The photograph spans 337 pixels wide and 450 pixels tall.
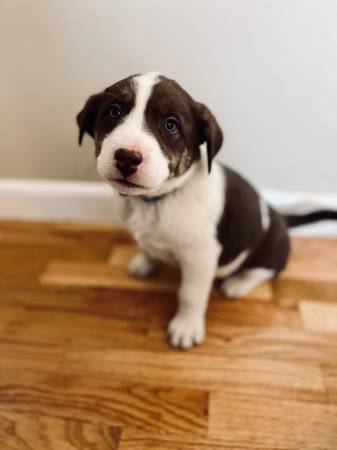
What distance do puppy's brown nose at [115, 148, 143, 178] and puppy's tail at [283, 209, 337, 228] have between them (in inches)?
49.6

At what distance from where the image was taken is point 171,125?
1.22m

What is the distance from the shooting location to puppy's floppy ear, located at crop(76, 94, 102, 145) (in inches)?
51.4

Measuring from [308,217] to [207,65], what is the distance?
0.98 metres

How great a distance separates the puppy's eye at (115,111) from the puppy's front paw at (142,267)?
0.99 meters

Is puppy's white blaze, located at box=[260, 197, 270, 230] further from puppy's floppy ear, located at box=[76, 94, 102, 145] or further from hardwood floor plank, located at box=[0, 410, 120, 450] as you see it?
hardwood floor plank, located at box=[0, 410, 120, 450]

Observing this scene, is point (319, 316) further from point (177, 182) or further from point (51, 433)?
point (51, 433)

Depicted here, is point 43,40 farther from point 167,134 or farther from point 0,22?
point 167,134

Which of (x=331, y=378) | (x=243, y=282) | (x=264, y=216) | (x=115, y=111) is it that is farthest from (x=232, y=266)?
(x=115, y=111)

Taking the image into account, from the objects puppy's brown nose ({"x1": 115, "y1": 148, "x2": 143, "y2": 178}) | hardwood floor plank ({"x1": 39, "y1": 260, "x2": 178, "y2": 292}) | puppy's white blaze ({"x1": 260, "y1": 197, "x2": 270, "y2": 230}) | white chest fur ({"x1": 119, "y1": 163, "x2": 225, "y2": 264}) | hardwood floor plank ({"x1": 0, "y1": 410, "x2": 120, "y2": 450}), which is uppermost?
puppy's brown nose ({"x1": 115, "y1": 148, "x2": 143, "y2": 178})

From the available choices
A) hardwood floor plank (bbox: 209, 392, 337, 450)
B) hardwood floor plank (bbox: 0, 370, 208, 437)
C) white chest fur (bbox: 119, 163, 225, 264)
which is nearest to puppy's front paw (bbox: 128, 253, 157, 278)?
white chest fur (bbox: 119, 163, 225, 264)

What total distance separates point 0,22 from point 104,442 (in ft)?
6.55

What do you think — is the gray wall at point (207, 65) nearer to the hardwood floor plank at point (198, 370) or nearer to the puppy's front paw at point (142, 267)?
the puppy's front paw at point (142, 267)

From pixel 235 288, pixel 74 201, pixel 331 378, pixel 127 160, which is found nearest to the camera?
pixel 127 160

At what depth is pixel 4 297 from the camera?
199 cm
